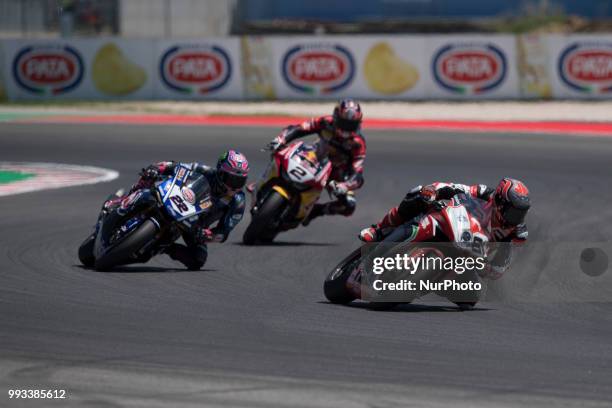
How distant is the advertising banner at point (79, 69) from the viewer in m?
29.6

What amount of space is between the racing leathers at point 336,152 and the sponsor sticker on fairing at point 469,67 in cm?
1612

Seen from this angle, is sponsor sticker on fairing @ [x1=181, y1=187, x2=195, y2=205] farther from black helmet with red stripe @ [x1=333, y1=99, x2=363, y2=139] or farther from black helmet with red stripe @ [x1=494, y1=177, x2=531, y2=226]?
black helmet with red stripe @ [x1=333, y1=99, x2=363, y2=139]

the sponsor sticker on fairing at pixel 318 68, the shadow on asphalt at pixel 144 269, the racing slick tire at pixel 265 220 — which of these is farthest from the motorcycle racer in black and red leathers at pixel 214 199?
the sponsor sticker on fairing at pixel 318 68

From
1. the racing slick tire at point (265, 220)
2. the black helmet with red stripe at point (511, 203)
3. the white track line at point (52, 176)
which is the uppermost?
the black helmet with red stripe at point (511, 203)

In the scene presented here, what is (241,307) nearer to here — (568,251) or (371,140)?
(568,251)

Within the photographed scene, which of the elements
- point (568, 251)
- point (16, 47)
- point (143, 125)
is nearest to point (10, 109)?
point (16, 47)

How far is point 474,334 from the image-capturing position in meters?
8.24

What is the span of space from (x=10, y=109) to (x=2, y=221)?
1536 centimetres

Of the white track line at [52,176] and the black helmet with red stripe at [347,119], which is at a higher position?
the black helmet with red stripe at [347,119]

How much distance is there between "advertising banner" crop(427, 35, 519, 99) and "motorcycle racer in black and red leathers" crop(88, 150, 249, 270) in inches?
763

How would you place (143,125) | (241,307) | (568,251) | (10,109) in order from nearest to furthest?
(241,307) < (568,251) < (143,125) < (10,109)

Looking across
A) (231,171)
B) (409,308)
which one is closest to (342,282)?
(409,308)

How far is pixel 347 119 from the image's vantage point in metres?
13.7

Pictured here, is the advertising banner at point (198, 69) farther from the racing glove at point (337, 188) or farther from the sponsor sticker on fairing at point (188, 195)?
the sponsor sticker on fairing at point (188, 195)
